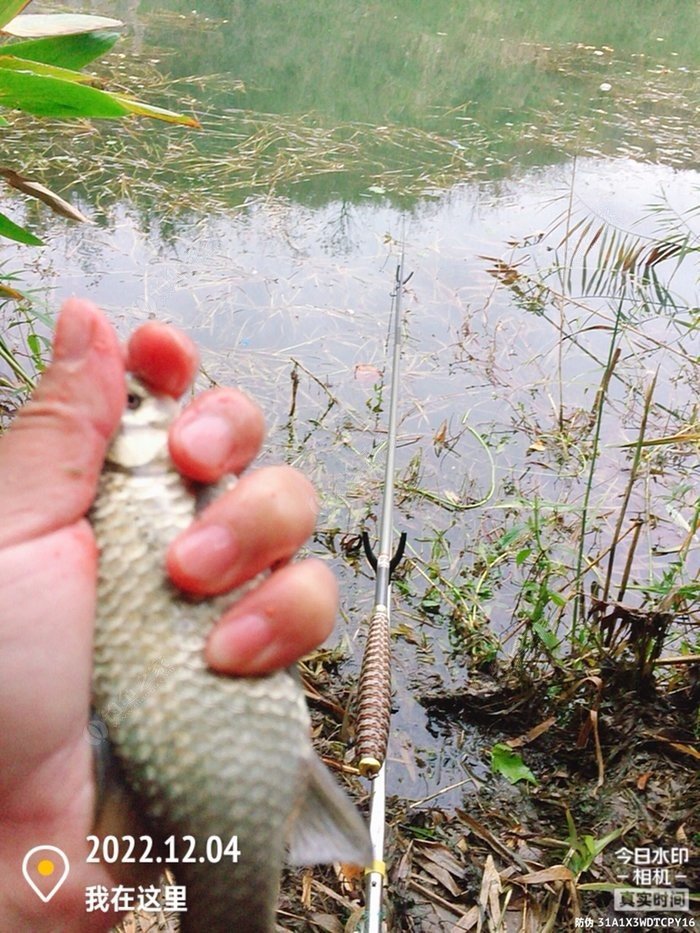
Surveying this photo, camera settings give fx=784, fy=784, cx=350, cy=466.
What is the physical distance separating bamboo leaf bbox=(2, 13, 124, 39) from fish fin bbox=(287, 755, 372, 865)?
80.1 inches

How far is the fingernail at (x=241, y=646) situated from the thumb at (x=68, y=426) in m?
0.24

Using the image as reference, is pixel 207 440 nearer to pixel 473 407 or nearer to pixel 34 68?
pixel 34 68

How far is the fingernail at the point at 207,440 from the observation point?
99cm

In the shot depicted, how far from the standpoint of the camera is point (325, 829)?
0.96 metres

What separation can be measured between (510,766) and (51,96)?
84.0 inches

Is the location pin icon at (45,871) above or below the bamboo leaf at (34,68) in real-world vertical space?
below

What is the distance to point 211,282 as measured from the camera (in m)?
4.44

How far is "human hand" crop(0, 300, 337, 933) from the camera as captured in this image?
96 centimetres

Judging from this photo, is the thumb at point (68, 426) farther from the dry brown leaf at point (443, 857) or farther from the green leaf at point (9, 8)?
the green leaf at point (9, 8)

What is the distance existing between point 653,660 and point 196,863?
5.40 ft

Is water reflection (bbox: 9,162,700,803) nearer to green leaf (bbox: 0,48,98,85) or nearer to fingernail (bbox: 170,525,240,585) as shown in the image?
fingernail (bbox: 170,525,240,585)

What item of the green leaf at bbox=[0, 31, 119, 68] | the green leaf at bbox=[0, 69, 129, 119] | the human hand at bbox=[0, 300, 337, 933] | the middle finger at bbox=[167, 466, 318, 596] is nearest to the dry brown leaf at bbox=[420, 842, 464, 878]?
the human hand at bbox=[0, 300, 337, 933]

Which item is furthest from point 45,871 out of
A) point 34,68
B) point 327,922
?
point 34,68

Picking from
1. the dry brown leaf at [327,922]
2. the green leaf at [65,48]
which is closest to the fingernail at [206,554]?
the dry brown leaf at [327,922]
